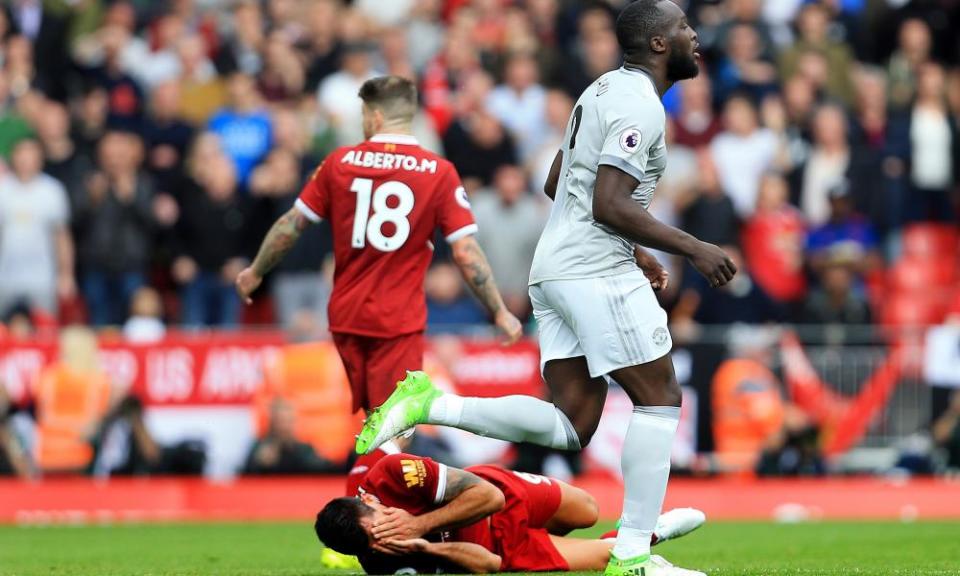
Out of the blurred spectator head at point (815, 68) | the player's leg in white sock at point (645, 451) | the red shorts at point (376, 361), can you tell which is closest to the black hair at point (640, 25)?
the player's leg in white sock at point (645, 451)

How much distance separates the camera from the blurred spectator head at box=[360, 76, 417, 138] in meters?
9.88

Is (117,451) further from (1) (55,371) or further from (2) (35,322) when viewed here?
(2) (35,322)

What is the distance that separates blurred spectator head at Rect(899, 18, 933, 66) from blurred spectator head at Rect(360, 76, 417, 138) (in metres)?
11.2

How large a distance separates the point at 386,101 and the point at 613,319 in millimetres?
2691

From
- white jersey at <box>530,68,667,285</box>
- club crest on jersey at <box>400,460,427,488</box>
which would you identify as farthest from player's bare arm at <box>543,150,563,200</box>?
club crest on jersey at <box>400,460,427,488</box>

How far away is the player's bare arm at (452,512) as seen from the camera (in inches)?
317

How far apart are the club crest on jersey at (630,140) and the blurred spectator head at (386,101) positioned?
8.12 ft

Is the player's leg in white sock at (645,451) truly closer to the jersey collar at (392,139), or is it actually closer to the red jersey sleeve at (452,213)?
the red jersey sleeve at (452,213)

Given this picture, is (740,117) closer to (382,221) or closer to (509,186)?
(509,186)

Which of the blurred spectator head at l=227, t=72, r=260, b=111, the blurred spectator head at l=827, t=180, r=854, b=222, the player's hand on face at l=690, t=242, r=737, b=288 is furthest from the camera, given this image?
the blurred spectator head at l=227, t=72, r=260, b=111

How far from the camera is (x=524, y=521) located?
27.8 ft

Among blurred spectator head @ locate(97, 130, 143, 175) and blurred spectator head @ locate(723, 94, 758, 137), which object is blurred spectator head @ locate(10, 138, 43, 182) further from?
blurred spectator head @ locate(723, 94, 758, 137)

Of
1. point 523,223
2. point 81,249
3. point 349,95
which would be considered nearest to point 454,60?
point 349,95

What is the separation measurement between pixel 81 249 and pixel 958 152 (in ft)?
31.5
